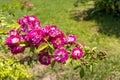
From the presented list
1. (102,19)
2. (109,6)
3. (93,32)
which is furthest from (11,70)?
(109,6)

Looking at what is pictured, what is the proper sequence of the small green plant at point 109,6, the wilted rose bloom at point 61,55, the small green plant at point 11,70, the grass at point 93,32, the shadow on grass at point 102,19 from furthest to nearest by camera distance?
the small green plant at point 109,6 → the shadow on grass at point 102,19 → the grass at point 93,32 → the small green plant at point 11,70 → the wilted rose bloom at point 61,55

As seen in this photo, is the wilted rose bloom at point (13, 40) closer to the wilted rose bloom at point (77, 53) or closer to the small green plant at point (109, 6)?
the wilted rose bloom at point (77, 53)

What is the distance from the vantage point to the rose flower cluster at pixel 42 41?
238 cm

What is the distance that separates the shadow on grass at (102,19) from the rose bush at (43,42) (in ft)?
17.1

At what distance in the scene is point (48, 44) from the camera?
2.39m

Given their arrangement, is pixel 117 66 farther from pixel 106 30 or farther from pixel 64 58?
pixel 64 58

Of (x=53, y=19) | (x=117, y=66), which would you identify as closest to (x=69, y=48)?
(x=117, y=66)

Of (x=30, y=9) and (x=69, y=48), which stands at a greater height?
(x=69, y=48)

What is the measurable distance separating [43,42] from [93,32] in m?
5.83

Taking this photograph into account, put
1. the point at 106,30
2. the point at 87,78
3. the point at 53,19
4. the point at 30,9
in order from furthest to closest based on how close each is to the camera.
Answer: the point at 30,9 → the point at 53,19 → the point at 106,30 → the point at 87,78

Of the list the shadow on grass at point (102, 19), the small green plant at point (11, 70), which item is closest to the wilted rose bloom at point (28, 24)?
the small green plant at point (11, 70)

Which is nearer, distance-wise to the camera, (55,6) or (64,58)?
(64,58)

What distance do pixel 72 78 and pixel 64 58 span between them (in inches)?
113

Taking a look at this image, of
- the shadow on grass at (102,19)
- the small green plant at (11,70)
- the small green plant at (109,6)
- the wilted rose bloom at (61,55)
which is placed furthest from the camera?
the small green plant at (109,6)
